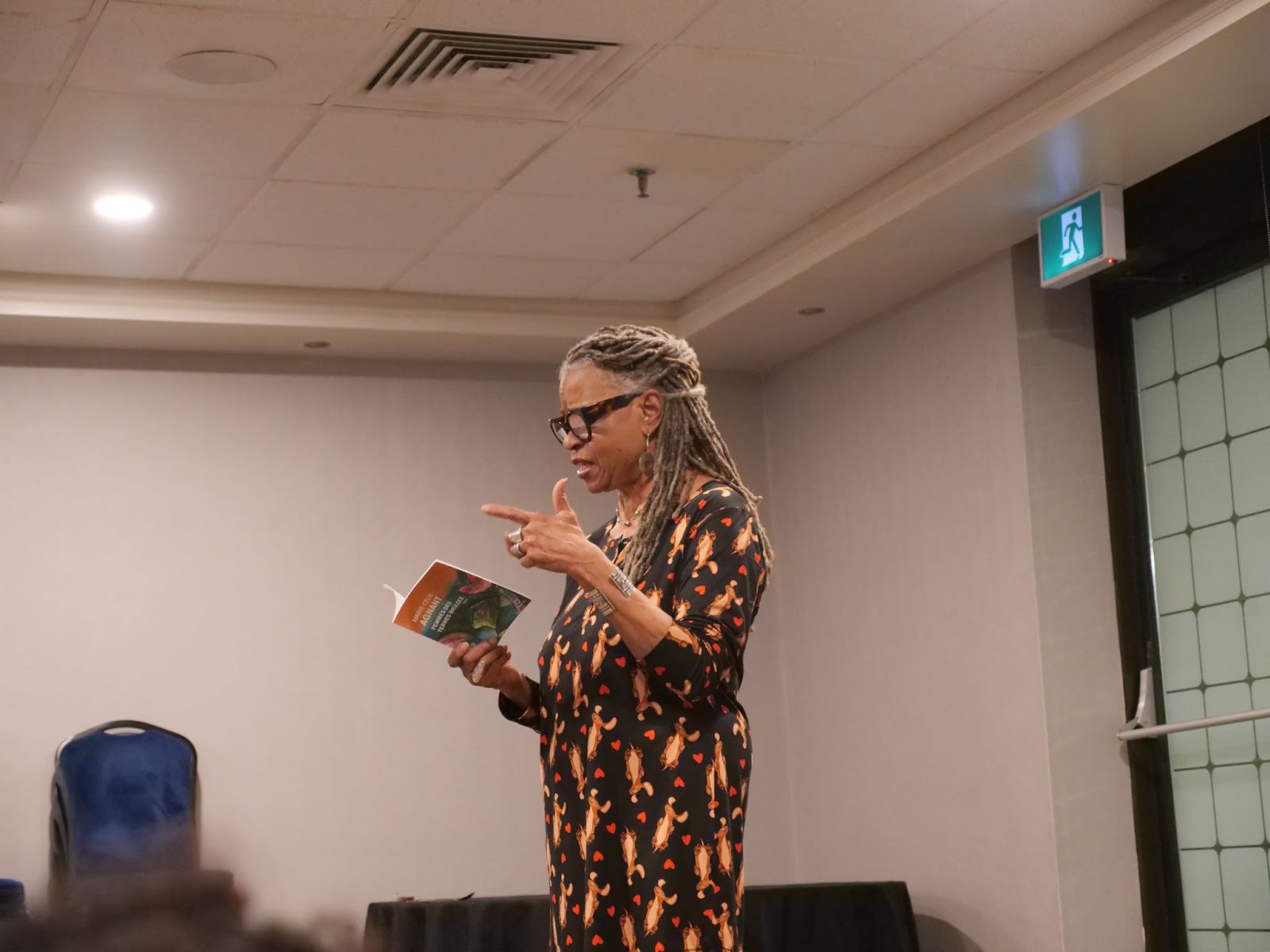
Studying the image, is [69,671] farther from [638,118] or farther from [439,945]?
[638,118]

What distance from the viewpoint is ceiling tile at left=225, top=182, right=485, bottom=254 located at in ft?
15.4

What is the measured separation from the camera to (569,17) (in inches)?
142

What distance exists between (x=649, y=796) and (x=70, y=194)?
327 centimetres

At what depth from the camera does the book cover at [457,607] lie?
2289 millimetres

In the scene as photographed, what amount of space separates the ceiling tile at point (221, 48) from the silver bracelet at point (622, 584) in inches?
78.2

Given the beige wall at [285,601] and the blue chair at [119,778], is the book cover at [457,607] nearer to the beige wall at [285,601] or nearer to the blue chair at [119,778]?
the blue chair at [119,778]

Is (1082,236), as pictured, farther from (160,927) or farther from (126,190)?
(160,927)

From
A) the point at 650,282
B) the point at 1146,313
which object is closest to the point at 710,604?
the point at 1146,313

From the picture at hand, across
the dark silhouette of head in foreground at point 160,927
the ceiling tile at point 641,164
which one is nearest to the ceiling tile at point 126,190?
the ceiling tile at point 641,164

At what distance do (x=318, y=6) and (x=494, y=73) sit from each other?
54 centimetres

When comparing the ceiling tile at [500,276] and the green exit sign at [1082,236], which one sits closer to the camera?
the green exit sign at [1082,236]

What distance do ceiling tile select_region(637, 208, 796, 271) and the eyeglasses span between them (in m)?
2.72

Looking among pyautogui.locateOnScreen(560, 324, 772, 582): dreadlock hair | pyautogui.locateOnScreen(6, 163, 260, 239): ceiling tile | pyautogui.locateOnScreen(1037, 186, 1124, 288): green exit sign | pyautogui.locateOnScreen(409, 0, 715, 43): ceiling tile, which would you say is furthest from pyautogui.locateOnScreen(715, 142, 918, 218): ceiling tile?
pyautogui.locateOnScreen(560, 324, 772, 582): dreadlock hair

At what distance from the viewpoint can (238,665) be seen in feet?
19.0
